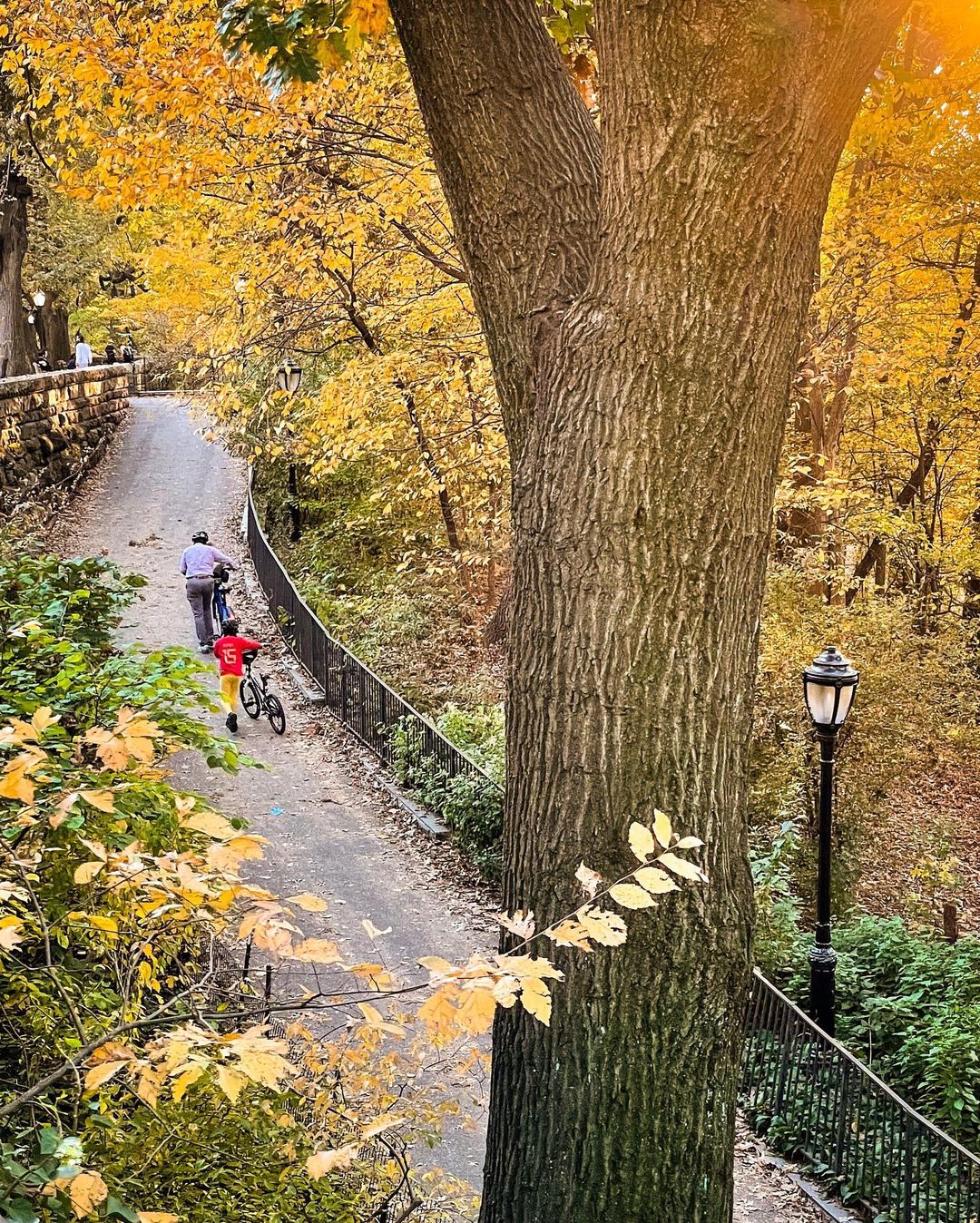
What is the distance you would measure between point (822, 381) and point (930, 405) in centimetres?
453

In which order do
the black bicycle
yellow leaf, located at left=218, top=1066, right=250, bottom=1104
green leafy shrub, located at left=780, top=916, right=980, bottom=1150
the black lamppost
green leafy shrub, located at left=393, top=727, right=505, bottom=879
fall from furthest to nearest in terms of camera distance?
the black bicycle < green leafy shrub, located at left=393, top=727, right=505, bottom=879 < the black lamppost < green leafy shrub, located at left=780, top=916, right=980, bottom=1150 < yellow leaf, located at left=218, top=1066, right=250, bottom=1104

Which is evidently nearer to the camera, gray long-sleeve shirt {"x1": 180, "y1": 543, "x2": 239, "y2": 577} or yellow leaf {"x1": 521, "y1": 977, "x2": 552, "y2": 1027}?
yellow leaf {"x1": 521, "y1": 977, "x2": 552, "y2": 1027}

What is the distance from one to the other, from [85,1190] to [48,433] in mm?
Answer: 21589

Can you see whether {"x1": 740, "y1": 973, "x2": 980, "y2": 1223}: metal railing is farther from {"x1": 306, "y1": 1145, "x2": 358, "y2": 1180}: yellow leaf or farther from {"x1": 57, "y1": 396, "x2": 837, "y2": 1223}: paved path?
{"x1": 306, "y1": 1145, "x2": 358, "y2": 1180}: yellow leaf

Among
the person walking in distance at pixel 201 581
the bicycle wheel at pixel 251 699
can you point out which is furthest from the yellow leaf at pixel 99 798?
the person walking in distance at pixel 201 581

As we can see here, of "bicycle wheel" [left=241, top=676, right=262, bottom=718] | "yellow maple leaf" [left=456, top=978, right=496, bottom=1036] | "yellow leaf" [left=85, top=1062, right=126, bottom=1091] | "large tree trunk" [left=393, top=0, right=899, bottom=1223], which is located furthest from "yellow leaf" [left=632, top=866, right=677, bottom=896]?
"bicycle wheel" [left=241, top=676, right=262, bottom=718]

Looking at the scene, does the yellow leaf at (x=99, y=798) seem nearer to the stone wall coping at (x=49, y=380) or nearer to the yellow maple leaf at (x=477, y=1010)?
the yellow maple leaf at (x=477, y=1010)

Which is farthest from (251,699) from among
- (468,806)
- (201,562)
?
(468,806)

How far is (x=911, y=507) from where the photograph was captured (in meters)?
17.8

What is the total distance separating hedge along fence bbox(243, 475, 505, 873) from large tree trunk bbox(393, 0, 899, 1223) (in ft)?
17.3

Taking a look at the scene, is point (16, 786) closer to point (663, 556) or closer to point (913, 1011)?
point (663, 556)

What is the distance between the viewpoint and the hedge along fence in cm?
1032

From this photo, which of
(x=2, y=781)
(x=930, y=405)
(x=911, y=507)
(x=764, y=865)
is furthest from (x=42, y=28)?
(x=911, y=507)

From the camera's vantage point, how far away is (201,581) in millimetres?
14219
